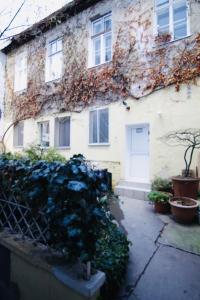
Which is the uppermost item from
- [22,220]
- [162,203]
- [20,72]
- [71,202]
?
[20,72]

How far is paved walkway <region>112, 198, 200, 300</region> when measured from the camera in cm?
235

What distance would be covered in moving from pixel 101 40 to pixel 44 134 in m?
4.97

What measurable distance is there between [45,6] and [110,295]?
5594 mm

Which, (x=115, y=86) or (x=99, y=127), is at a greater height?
(x=115, y=86)

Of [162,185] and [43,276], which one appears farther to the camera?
[162,185]

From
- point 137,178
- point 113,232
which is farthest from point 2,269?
point 137,178

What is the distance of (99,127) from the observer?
7824mm

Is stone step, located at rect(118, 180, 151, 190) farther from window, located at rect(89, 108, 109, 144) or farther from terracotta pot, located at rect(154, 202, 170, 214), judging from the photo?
window, located at rect(89, 108, 109, 144)

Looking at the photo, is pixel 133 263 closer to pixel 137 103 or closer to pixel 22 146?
pixel 137 103

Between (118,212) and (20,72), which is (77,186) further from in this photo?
(20,72)

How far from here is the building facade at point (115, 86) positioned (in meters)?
6.18

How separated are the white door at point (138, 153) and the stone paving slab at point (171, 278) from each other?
3.77 m

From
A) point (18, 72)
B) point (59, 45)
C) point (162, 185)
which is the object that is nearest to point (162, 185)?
point (162, 185)

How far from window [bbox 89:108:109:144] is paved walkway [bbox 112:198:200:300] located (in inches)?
144
